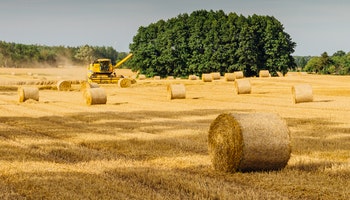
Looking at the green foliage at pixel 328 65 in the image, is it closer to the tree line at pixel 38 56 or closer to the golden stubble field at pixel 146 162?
the tree line at pixel 38 56

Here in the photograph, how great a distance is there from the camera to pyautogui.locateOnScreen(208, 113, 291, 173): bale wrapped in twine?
10.2 metres

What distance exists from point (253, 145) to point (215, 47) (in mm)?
67892

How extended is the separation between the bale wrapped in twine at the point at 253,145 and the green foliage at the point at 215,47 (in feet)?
207

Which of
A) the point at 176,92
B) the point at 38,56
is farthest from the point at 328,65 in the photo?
the point at 176,92

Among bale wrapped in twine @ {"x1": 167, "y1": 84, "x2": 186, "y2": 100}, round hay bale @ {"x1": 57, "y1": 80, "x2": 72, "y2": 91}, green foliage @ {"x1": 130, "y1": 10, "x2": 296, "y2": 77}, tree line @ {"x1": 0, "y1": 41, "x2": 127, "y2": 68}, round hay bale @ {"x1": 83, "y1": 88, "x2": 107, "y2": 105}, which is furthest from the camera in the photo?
tree line @ {"x1": 0, "y1": 41, "x2": 127, "y2": 68}

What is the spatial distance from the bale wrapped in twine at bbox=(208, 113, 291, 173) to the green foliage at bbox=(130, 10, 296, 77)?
6302 centimetres

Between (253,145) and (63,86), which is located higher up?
(253,145)

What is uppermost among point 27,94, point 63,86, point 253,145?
point 253,145

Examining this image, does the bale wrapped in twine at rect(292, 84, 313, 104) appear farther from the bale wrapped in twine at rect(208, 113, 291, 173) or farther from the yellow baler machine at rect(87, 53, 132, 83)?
the yellow baler machine at rect(87, 53, 132, 83)

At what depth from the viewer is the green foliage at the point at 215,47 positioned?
75312mm

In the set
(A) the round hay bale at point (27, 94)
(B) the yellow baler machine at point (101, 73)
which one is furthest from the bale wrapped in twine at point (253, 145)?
(B) the yellow baler machine at point (101, 73)

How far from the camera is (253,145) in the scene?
10.2 metres

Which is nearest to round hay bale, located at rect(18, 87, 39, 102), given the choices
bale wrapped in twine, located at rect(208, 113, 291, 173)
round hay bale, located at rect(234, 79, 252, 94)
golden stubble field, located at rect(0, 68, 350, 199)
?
golden stubble field, located at rect(0, 68, 350, 199)

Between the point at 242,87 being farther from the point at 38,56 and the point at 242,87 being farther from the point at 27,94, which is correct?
the point at 38,56
